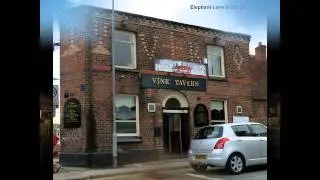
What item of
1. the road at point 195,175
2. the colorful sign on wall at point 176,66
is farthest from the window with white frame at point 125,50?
the road at point 195,175

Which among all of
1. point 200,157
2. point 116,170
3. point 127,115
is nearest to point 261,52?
point 200,157

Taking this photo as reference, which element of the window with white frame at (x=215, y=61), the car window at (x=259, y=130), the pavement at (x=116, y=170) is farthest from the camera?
the window with white frame at (x=215, y=61)

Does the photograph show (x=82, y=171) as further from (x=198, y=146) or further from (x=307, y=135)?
(x=307, y=135)

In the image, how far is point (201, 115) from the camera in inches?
82.7

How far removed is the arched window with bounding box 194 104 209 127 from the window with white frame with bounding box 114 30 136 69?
40 centimetres

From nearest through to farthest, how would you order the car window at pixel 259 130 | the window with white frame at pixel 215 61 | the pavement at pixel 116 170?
the pavement at pixel 116 170 < the car window at pixel 259 130 < the window with white frame at pixel 215 61

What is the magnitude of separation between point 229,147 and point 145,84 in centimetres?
52

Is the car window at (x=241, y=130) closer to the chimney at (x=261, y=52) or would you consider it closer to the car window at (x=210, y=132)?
the car window at (x=210, y=132)

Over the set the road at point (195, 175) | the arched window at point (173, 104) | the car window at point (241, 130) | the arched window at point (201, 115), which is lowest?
the road at point (195, 175)

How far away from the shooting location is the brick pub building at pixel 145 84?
193 cm

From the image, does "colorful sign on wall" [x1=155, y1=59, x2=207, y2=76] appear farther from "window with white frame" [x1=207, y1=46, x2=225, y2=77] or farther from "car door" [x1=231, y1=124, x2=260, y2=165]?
"car door" [x1=231, y1=124, x2=260, y2=165]

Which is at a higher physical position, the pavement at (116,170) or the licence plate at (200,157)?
the licence plate at (200,157)

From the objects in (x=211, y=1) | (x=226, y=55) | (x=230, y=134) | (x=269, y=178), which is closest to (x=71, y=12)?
(x=211, y=1)

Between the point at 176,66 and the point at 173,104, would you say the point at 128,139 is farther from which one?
the point at 176,66
